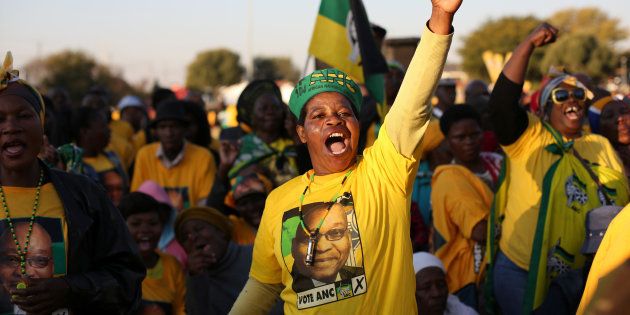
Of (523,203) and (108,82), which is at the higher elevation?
(108,82)

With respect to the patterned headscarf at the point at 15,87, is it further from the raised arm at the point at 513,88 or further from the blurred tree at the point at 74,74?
the blurred tree at the point at 74,74

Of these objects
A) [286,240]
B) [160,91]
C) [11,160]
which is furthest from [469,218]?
[160,91]

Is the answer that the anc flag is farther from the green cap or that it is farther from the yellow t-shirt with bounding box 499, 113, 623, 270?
the green cap

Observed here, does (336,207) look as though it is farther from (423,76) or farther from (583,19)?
(583,19)

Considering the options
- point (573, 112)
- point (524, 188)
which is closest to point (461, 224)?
point (524, 188)

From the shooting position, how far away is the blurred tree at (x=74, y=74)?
5009cm

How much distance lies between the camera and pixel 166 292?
19.2 feet

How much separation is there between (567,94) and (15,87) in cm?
339

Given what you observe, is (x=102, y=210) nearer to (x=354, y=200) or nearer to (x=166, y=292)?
(x=354, y=200)

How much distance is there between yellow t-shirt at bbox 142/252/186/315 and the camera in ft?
19.1

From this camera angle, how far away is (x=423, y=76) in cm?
302

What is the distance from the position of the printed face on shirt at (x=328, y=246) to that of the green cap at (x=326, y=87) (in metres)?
0.46

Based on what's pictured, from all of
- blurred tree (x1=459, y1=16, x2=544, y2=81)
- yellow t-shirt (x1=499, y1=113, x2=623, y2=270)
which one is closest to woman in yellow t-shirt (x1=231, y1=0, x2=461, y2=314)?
yellow t-shirt (x1=499, y1=113, x2=623, y2=270)

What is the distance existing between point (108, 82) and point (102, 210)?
5422 centimetres
